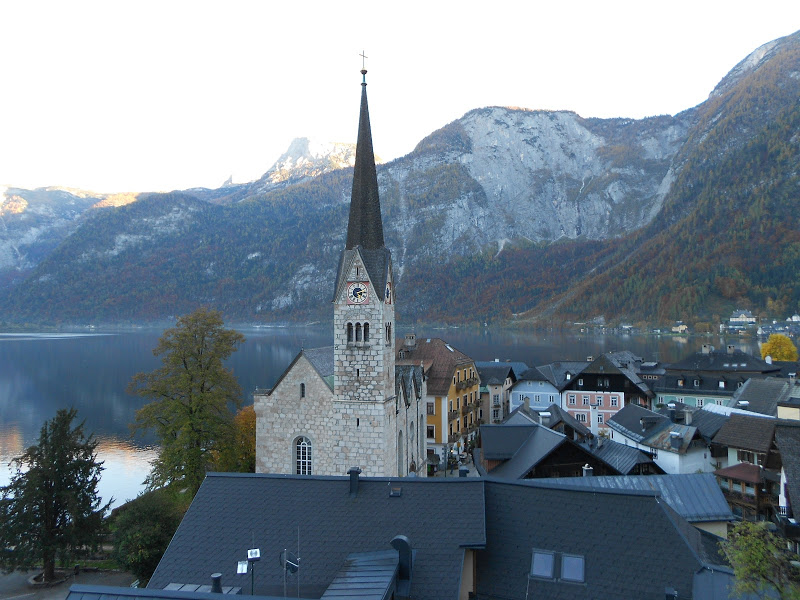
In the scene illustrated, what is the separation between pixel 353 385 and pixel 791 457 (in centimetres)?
1775

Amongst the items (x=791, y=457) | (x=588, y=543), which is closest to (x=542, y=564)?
(x=588, y=543)

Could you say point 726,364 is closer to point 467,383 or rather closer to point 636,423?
point 636,423

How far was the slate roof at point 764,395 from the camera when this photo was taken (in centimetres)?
4039

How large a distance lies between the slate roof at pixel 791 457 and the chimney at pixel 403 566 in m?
18.2

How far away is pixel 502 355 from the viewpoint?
121 meters

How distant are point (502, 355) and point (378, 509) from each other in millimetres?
108878

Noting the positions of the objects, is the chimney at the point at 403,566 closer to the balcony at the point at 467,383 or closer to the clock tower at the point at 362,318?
the clock tower at the point at 362,318

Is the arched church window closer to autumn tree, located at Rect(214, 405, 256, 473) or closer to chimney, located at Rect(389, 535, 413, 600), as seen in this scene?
autumn tree, located at Rect(214, 405, 256, 473)

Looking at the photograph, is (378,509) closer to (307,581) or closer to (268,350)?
(307,581)

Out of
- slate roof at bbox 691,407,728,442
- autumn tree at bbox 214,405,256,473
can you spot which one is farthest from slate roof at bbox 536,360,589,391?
autumn tree at bbox 214,405,256,473

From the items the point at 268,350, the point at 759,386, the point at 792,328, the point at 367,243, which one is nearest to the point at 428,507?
the point at 367,243

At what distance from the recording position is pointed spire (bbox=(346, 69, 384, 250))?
26.5m

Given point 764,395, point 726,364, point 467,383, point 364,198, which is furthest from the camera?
point 726,364

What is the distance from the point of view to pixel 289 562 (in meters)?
12.2
